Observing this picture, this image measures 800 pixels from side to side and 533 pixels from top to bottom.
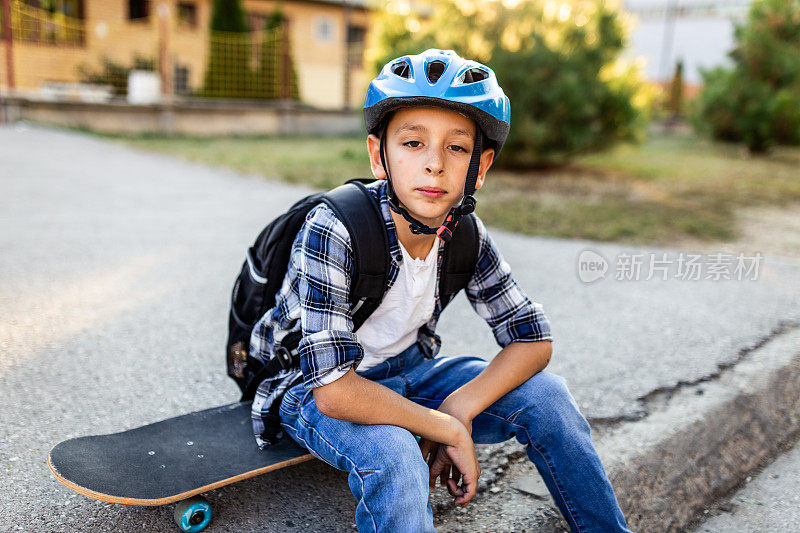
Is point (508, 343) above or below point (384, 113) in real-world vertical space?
below

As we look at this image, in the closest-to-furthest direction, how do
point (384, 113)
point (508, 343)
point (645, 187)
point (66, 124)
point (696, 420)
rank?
1. point (384, 113)
2. point (508, 343)
3. point (696, 420)
4. point (645, 187)
5. point (66, 124)

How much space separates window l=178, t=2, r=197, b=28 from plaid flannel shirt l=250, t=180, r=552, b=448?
24.0 meters

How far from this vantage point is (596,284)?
455 centimetres

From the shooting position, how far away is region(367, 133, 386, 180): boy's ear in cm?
197

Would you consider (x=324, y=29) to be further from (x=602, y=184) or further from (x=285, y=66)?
(x=602, y=184)

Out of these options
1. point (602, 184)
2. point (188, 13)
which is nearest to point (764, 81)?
point (602, 184)

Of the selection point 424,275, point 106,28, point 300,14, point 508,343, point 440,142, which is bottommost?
point 508,343

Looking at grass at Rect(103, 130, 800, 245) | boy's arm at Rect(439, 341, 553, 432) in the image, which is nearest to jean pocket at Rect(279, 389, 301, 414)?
boy's arm at Rect(439, 341, 553, 432)

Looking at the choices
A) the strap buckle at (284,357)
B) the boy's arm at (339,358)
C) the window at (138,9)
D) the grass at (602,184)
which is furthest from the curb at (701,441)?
the window at (138,9)

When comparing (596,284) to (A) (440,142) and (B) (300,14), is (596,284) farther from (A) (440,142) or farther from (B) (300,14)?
(B) (300,14)

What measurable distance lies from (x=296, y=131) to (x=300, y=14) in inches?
470

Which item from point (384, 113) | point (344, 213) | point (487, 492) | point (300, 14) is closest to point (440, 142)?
point (384, 113)

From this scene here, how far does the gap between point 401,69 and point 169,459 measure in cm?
131

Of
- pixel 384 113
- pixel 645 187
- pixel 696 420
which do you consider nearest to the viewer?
pixel 384 113
